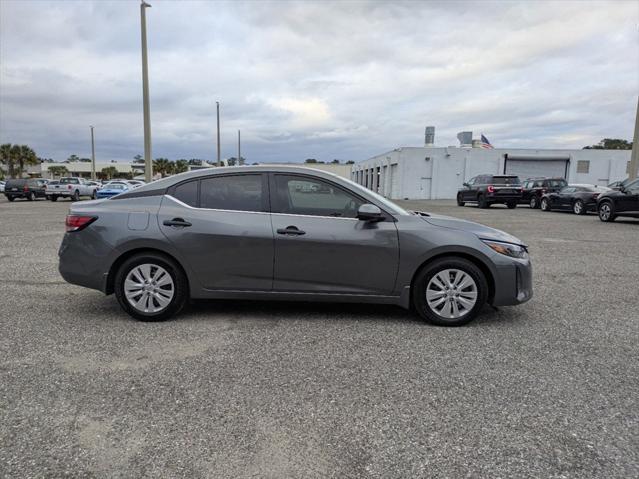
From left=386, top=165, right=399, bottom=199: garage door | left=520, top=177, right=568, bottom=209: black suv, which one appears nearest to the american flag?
left=386, top=165, right=399, bottom=199: garage door

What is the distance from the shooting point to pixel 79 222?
15.2ft

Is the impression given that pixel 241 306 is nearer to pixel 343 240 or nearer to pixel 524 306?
A: pixel 343 240

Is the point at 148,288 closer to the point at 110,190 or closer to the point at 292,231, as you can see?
the point at 292,231

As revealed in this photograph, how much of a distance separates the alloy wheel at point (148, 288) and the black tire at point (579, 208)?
821 inches

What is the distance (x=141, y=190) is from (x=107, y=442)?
2850 millimetres

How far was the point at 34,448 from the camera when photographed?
8.07 feet

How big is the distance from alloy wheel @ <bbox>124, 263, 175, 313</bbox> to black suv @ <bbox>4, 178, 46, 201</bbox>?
3254 centimetres

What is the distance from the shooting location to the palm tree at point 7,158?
235 feet

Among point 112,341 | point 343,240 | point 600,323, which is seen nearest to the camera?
point 112,341

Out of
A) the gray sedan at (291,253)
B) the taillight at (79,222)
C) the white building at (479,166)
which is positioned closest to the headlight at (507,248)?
the gray sedan at (291,253)

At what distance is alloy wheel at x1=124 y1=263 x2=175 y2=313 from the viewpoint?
14.9 feet

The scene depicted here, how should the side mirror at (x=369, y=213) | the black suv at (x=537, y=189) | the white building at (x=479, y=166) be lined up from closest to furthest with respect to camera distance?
the side mirror at (x=369, y=213), the black suv at (x=537, y=189), the white building at (x=479, y=166)

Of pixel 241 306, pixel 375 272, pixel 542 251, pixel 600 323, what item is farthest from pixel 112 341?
pixel 542 251

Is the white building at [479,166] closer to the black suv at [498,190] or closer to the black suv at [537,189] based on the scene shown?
the black suv at [498,190]
